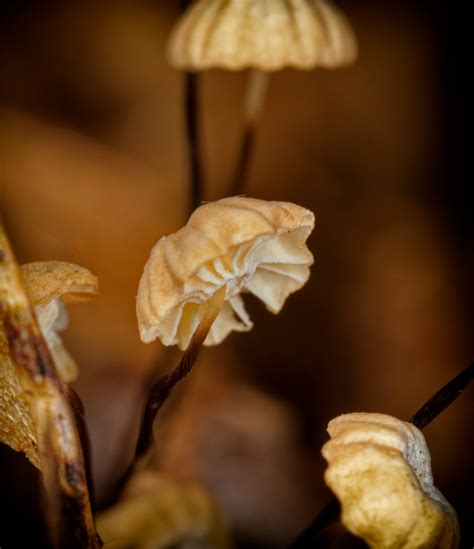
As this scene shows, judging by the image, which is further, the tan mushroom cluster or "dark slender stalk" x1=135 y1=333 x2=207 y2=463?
"dark slender stalk" x1=135 y1=333 x2=207 y2=463

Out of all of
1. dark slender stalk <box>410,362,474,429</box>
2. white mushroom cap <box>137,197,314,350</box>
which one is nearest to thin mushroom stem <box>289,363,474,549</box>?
dark slender stalk <box>410,362,474,429</box>

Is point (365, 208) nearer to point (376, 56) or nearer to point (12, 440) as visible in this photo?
point (376, 56)

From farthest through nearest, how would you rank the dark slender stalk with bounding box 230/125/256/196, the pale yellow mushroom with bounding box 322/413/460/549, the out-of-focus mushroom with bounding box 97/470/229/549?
the dark slender stalk with bounding box 230/125/256/196 → the out-of-focus mushroom with bounding box 97/470/229/549 → the pale yellow mushroom with bounding box 322/413/460/549

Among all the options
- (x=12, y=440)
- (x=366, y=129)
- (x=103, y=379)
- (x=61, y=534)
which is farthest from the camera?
(x=366, y=129)

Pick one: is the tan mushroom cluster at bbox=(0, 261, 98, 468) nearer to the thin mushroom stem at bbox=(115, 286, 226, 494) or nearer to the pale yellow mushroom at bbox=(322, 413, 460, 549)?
the thin mushroom stem at bbox=(115, 286, 226, 494)

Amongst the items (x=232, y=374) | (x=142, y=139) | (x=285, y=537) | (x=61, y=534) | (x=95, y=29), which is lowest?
(x=285, y=537)

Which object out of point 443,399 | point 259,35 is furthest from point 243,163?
point 443,399

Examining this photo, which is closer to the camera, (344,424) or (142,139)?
(344,424)

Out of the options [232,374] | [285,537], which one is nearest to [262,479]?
[285,537]
